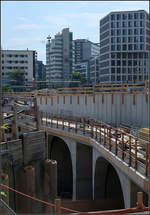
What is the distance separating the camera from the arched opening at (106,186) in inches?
667

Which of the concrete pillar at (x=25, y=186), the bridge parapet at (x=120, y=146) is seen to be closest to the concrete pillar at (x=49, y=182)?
the concrete pillar at (x=25, y=186)

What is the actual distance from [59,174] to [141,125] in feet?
38.3

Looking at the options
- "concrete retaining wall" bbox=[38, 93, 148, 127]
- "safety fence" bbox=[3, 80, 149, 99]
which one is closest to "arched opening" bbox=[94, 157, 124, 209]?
"concrete retaining wall" bbox=[38, 93, 148, 127]

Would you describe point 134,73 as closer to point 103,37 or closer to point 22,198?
point 103,37

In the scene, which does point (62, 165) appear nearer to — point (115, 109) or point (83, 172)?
point (83, 172)

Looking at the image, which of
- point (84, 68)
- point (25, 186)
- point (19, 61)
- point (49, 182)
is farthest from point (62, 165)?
point (84, 68)

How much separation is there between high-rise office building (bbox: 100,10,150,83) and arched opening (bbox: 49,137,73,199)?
6889 cm

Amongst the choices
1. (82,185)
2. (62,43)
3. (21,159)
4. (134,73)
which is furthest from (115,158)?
(62,43)

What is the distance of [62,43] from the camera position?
5379 inches

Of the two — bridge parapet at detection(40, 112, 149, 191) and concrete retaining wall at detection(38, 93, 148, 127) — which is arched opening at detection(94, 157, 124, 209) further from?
concrete retaining wall at detection(38, 93, 148, 127)

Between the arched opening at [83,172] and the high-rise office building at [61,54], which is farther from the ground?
the high-rise office building at [61,54]

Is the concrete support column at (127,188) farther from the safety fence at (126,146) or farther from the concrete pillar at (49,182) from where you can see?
the concrete pillar at (49,182)

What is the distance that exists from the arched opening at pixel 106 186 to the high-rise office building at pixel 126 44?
77.8 m

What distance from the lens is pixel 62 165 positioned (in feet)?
91.3
